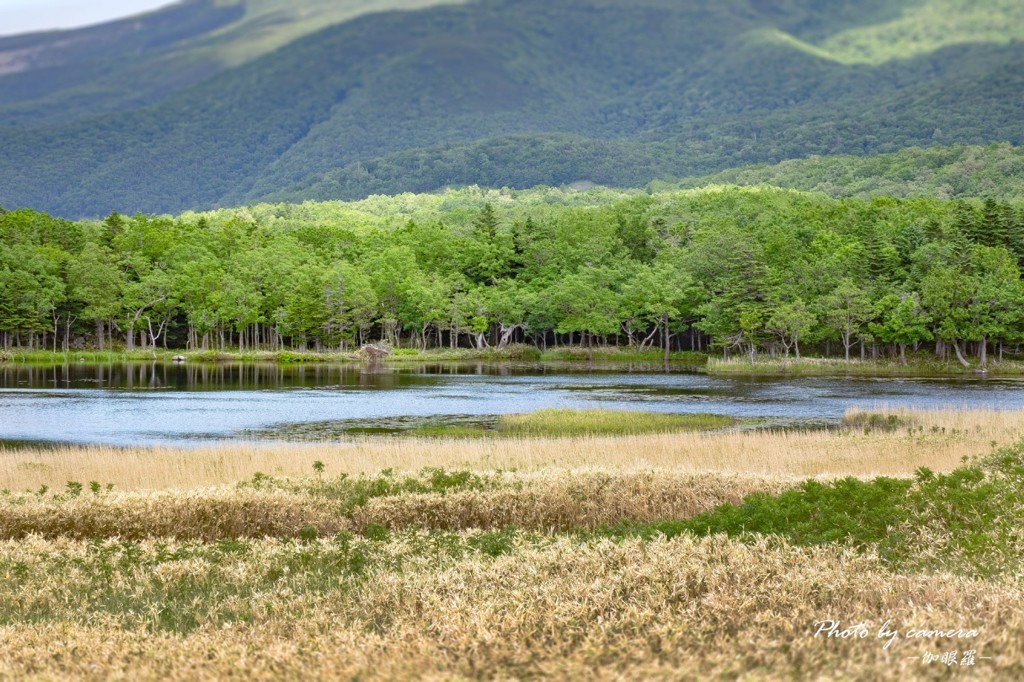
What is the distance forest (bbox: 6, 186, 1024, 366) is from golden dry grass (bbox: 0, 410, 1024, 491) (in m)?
61.8

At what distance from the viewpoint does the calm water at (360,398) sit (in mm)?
41062

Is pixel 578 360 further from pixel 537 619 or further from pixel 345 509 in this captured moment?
pixel 537 619

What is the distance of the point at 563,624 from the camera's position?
7.55 meters

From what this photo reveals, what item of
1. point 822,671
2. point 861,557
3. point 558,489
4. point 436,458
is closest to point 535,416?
point 436,458

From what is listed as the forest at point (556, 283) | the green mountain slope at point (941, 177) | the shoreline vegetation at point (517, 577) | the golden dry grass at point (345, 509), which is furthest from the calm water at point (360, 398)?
the green mountain slope at point (941, 177)

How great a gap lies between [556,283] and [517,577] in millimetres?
102204

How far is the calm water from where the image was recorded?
4106 centimetres

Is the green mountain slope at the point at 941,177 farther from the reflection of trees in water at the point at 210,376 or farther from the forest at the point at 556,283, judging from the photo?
the reflection of trees in water at the point at 210,376

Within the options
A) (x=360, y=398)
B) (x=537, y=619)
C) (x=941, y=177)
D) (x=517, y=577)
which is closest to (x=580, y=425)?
(x=360, y=398)

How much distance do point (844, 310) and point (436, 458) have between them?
71442 millimetres

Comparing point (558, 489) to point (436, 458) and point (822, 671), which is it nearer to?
point (436, 458)

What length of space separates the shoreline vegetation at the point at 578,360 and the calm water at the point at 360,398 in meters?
9.44

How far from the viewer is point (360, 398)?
→ 56.3 meters

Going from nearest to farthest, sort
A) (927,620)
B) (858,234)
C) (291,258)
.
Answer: (927,620), (858,234), (291,258)
